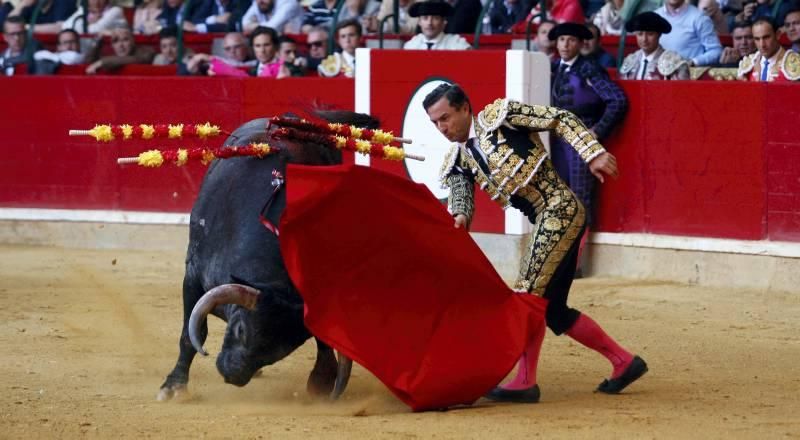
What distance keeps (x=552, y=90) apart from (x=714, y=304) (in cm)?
178

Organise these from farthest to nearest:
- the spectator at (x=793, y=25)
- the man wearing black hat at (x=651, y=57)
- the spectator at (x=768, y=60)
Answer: the man wearing black hat at (x=651, y=57)
the spectator at (x=793, y=25)
the spectator at (x=768, y=60)

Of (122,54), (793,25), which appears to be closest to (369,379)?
(793,25)

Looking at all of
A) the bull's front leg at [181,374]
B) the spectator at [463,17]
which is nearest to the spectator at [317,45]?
the spectator at [463,17]

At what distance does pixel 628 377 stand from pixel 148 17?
771 centimetres

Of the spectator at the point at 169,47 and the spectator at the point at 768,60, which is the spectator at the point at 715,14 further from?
the spectator at the point at 169,47

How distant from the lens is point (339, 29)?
10211 millimetres

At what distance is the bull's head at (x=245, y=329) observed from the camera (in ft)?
17.5

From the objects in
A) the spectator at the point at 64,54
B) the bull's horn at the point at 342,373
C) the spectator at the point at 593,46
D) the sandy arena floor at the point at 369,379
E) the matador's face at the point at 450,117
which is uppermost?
the matador's face at the point at 450,117

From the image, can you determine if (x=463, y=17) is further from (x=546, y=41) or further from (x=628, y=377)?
(x=628, y=377)

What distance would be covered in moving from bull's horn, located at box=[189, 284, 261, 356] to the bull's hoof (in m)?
0.46

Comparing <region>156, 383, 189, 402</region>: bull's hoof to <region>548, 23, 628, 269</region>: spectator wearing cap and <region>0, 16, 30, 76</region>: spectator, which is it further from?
<region>0, 16, 30, 76</region>: spectator

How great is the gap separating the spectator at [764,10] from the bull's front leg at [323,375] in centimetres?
421

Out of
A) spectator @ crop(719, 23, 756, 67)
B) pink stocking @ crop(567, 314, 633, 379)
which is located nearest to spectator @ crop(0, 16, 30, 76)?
spectator @ crop(719, 23, 756, 67)

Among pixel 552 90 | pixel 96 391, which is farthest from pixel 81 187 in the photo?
pixel 96 391
